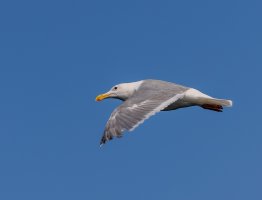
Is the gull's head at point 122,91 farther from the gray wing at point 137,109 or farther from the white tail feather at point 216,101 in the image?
the white tail feather at point 216,101

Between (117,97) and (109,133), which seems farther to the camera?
(117,97)

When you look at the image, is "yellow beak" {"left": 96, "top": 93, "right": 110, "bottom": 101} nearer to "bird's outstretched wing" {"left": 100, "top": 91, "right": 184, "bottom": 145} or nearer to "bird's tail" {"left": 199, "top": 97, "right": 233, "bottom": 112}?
"bird's outstretched wing" {"left": 100, "top": 91, "right": 184, "bottom": 145}

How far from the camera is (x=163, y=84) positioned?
61.6ft

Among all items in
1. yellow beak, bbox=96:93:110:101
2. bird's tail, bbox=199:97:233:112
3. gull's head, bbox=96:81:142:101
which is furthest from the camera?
yellow beak, bbox=96:93:110:101

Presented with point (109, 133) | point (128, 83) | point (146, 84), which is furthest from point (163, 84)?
point (109, 133)

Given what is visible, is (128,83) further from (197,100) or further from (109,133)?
(109,133)

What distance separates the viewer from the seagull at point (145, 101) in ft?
53.2

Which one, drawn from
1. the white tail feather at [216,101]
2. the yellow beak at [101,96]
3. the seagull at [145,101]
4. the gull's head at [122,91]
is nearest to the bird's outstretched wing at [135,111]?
the seagull at [145,101]

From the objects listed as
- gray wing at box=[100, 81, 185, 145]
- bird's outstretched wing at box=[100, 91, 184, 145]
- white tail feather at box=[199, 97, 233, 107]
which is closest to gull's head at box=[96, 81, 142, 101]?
gray wing at box=[100, 81, 185, 145]

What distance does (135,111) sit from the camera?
16766 millimetres

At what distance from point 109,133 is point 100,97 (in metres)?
4.53

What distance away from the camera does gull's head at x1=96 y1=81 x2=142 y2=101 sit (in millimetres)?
19875

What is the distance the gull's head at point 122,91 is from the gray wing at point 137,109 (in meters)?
1.42

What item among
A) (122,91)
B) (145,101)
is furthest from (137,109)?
(122,91)
